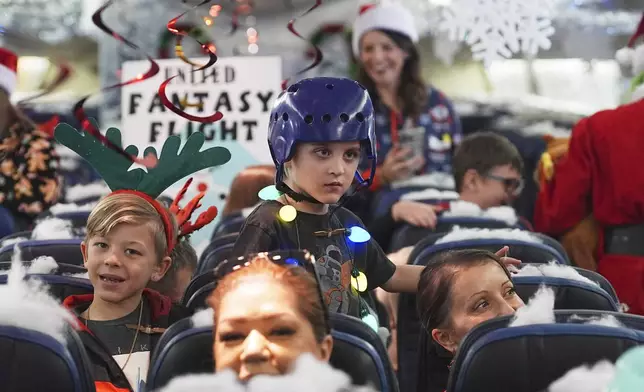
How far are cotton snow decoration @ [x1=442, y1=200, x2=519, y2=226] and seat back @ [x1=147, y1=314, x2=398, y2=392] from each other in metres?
1.90

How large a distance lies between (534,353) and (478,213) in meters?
1.95

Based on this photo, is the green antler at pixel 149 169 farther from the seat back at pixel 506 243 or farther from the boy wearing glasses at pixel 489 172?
the boy wearing glasses at pixel 489 172

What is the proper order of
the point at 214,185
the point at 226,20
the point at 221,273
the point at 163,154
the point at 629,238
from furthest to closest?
the point at 226,20 → the point at 214,185 → the point at 629,238 → the point at 163,154 → the point at 221,273

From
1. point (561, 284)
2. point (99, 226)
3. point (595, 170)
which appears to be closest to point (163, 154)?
point (99, 226)

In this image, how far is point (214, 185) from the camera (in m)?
5.76

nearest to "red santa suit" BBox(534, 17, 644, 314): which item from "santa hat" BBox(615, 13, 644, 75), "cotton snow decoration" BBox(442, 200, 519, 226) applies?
"santa hat" BBox(615, 13, 644, 75)

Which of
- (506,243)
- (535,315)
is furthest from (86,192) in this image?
(535,315)

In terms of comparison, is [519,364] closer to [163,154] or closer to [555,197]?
[163,154]

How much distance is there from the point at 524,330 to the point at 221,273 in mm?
672

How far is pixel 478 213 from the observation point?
4.27 metres

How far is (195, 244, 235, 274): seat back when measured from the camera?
3.69 m

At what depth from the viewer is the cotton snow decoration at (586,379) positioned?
2.22 metres

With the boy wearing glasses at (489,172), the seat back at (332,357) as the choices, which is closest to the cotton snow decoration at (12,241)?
the seat back at (332,357)

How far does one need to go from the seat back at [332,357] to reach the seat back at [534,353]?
191mm
